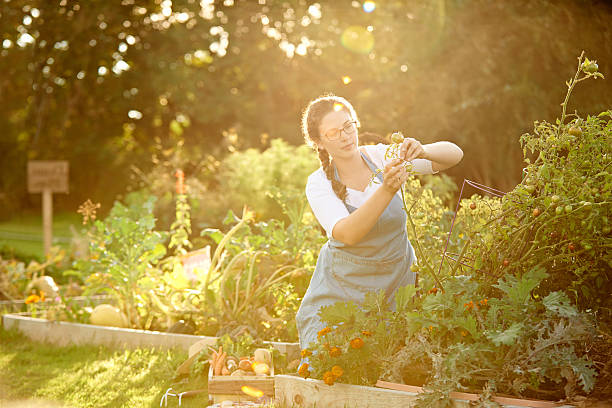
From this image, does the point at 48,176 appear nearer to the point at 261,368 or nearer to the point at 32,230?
the point at 261,368

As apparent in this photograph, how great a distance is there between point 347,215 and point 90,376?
2249mm

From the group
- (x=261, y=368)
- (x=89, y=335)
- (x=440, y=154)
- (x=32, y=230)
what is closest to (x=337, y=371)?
(x=261, y=368)

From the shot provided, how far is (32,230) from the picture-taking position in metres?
18.7

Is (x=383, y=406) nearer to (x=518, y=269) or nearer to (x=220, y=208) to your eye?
(x=518, y=269)

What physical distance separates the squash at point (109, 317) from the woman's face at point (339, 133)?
2.81m

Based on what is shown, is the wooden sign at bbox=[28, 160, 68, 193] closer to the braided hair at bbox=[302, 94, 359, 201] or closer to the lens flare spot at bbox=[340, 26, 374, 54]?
the braided hair at bbox=[302, 94, 359, 201]

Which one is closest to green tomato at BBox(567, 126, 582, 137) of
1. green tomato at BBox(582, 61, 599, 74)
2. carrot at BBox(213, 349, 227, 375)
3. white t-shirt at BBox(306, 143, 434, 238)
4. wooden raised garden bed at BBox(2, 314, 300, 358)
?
green tomato at BBox(582, 61, 599, 74)

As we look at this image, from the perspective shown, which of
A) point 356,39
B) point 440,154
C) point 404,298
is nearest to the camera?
point 404,298

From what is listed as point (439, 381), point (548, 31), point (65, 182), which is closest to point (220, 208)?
point (65, 182)

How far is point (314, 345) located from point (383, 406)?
37 centimetres

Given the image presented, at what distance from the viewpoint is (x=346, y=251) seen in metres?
3.12

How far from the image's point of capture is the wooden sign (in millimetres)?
8656

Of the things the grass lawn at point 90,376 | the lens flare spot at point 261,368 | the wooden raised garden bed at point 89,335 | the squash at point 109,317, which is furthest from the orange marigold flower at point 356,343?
the squash at point 109,317

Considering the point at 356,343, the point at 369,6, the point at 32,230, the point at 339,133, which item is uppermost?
the point at 369,6
